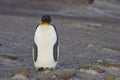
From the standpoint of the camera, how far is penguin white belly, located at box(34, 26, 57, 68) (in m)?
9.06

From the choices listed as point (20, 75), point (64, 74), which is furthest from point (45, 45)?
point (20, 75)

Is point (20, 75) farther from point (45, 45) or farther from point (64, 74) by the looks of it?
point (45, 45)

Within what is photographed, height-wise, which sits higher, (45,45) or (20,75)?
(45,45)

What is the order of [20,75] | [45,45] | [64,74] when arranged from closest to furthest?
[20,75], [64,74], [45,45]

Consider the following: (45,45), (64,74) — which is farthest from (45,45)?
(64,74)

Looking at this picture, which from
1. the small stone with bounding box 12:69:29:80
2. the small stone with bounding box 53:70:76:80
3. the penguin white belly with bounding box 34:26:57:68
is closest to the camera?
the small stone with bounding box 12:69:29:80

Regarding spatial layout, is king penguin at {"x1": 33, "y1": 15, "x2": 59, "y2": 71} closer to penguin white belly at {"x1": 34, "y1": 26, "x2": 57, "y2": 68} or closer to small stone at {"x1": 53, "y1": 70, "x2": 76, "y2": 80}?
penguin white belly at {"x1": 34, "y1": 26, "x2": 57, "y2": 68}

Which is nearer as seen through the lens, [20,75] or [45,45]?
[20,75]

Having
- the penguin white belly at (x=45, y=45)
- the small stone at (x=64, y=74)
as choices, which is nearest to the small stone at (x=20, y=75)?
the small stone at (x=64, y=74)

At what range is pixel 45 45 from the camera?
9125 mm

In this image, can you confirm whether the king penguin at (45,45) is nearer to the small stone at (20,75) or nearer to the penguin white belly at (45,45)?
the penguin white belly at (45,45)

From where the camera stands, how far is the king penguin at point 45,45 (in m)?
9.07

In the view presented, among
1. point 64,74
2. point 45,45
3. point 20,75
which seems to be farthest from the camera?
point 45,45

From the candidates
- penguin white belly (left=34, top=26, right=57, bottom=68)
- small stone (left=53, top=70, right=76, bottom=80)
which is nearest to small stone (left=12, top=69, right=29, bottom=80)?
small stone (left=53, top=70, right=76, bottom=80)
